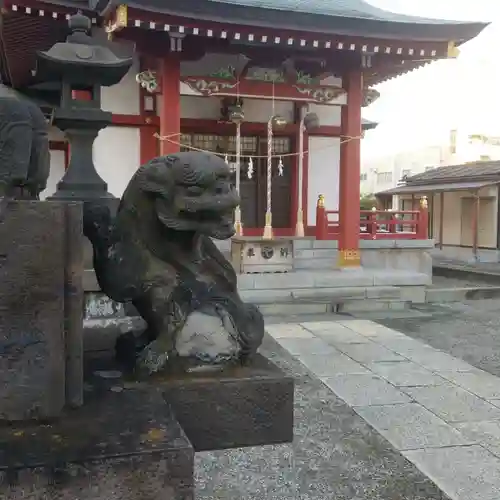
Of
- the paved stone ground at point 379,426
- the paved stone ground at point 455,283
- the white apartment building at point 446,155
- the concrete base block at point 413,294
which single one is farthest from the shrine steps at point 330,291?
the white apartment building at point 446,155

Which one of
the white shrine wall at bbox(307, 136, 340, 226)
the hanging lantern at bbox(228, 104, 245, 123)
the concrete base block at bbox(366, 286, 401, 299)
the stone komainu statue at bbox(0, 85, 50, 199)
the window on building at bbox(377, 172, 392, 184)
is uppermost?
the window on building at bbox(377, 172, 392, 184)

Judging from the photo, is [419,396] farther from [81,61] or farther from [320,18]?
[320,18]

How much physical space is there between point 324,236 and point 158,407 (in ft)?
31.7

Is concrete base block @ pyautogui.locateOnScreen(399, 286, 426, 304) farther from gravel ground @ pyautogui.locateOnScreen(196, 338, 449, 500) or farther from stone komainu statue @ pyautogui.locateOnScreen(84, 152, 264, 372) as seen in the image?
stone komainu statue @ pyautogui.locateOnScreen(84, 152, 264, 372)

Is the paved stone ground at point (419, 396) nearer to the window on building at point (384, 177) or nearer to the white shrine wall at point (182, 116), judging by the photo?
the white shrine wall at point (182, 116)

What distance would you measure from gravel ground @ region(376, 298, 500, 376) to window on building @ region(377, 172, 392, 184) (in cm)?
2746

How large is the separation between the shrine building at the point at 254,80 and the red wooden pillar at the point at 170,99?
0.06 ft

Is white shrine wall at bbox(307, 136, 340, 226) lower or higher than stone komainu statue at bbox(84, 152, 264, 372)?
higher

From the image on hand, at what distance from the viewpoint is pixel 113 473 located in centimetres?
142

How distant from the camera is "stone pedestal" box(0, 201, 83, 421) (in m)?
1.55

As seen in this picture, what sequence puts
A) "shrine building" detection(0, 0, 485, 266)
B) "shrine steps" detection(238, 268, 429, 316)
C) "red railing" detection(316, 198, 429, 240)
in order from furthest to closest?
"red railing" detection(316, 198, 429, 240) < "shrine steps" detection(238, 268, 429, 316) < "shrine building" detection(0, 0, 485, 266)

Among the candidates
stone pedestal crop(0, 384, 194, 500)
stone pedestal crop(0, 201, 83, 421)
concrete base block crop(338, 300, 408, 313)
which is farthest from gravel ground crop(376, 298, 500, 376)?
stone pedestal crop(0, 201, 83, 421)

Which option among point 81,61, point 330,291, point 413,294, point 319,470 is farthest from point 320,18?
point 319,470

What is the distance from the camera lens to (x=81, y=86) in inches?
195
